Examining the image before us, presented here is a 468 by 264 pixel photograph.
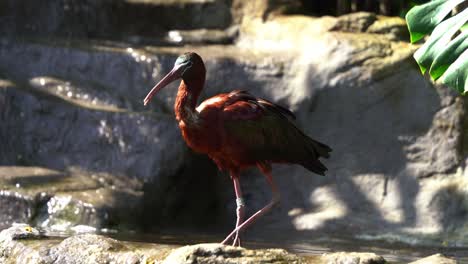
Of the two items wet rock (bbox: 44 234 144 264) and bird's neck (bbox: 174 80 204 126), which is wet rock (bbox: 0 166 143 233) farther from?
wet rock (bbox: 44 234 144 264)

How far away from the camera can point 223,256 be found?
652cm

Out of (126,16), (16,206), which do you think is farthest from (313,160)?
(126,16)

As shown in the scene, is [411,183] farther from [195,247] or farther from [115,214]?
[195,247]

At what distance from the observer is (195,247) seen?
6.53m

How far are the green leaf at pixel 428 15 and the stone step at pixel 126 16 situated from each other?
292 inches

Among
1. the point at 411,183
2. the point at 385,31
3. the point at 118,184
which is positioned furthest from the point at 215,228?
the point at 385,31

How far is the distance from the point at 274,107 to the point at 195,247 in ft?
9.19

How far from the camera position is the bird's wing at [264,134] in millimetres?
8875

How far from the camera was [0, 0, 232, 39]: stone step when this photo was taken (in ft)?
43.1

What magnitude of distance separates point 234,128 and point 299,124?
2899mm

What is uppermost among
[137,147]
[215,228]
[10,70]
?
[10,70]

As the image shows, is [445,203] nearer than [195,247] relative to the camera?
No

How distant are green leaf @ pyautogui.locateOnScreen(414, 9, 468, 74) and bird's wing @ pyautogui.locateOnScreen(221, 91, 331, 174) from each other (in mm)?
3134

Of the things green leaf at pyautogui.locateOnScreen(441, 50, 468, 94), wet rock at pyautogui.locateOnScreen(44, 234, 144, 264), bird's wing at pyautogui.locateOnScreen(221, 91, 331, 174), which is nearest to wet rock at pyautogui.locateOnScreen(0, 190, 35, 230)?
bird's wing at pyautogui.locateOnScreen(221, 91, 331, 174)
